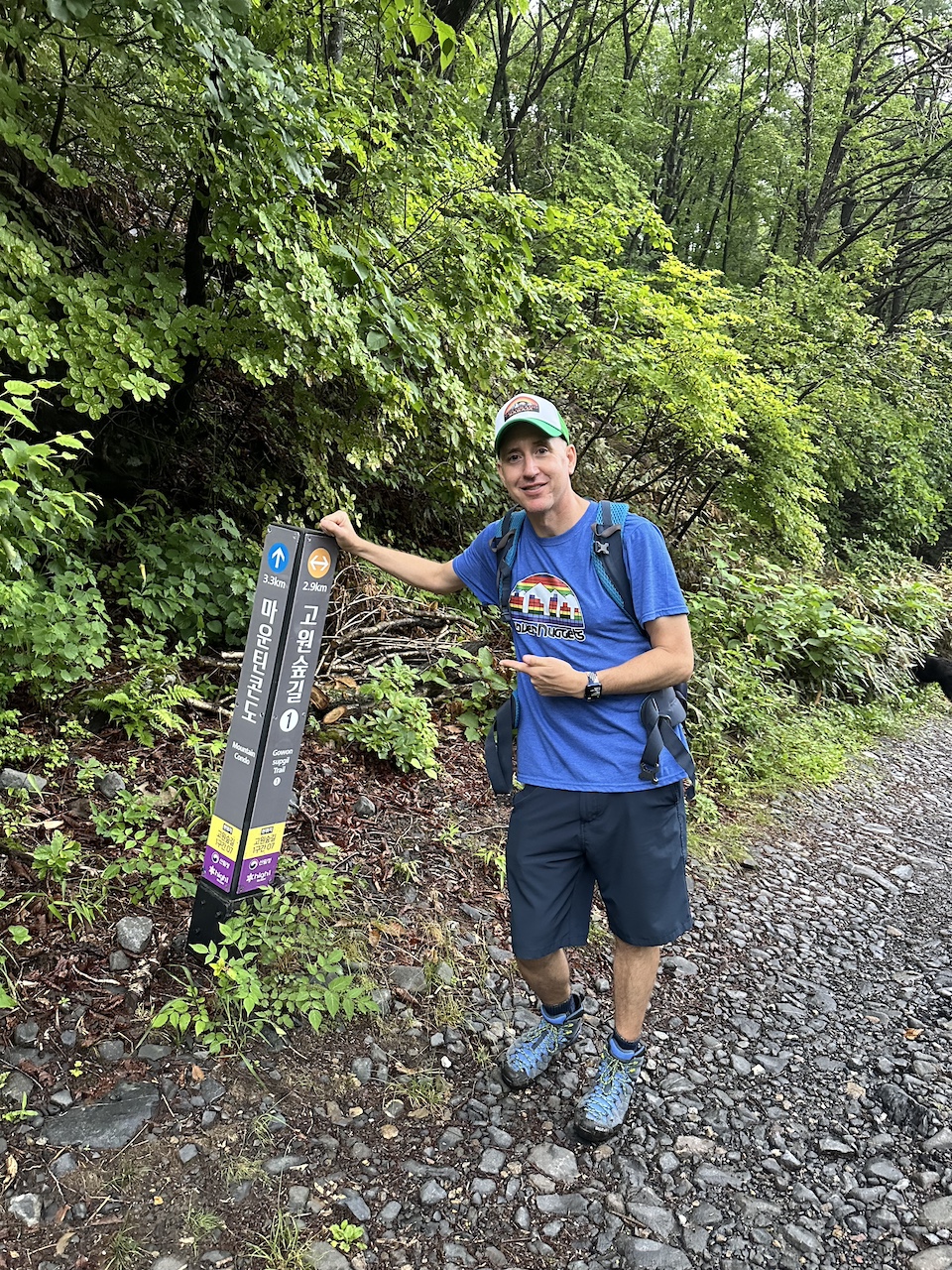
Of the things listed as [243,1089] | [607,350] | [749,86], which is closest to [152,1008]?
[243,1089]

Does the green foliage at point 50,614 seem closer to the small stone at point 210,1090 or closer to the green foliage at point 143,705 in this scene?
the green foliage at point 143,705

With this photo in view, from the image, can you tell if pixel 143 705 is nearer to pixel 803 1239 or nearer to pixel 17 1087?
pixel 17 1087

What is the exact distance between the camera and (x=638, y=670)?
2459 mm

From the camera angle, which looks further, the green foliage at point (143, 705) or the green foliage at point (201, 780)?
the green foliage at point (143, 705)

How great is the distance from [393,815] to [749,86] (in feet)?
62.6

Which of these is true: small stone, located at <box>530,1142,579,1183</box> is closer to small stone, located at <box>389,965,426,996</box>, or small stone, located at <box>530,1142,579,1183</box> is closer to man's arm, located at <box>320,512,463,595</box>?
small stone, located at <box>389,965,426,996</box>

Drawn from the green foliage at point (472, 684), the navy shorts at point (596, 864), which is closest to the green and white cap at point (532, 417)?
the navy shorts at point (596, 864)

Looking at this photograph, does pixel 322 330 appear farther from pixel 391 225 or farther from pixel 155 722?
pixel 155 722

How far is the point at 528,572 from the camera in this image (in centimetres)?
268

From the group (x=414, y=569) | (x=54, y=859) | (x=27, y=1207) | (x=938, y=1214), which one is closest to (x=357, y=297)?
(x=414, y=569)

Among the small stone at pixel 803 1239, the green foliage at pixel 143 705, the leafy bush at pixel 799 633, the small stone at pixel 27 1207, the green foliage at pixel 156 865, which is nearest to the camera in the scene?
the small stone at pixel 27 1207

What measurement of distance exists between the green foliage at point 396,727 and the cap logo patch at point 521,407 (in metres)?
2.36

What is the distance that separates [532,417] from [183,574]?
2.86 metres

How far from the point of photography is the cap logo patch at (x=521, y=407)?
2.56m
